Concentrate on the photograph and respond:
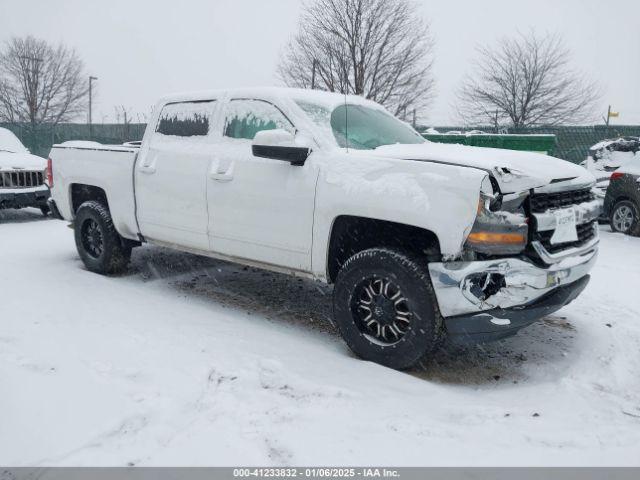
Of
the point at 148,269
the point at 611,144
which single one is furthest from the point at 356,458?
the point at 611,144

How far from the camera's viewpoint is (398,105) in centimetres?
2320

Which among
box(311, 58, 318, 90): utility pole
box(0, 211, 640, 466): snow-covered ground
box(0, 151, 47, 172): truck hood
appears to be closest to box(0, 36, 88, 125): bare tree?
box(311, 58, 318, 90): utility pole

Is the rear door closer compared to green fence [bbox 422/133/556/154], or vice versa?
the rear door

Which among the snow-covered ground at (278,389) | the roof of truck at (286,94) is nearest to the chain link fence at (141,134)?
the roof of truck at (286,94)

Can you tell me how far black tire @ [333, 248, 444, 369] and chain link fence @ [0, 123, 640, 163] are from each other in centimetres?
867

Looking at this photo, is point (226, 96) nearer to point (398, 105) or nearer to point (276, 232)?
point (276, 232)

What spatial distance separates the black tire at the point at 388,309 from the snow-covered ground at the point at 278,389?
0.47 feet

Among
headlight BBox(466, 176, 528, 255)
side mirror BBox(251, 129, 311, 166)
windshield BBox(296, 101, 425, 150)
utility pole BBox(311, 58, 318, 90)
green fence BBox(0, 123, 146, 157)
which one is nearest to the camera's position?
headlight BBox(466, 176, 528, 255)

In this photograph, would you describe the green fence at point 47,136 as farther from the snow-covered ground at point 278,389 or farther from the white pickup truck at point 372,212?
the snow-covered ground at point 278,389

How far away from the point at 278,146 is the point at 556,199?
1.82 m

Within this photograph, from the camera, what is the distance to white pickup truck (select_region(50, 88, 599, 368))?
304cm

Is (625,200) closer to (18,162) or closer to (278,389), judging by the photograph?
(278,389)

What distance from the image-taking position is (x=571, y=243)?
3.44 m

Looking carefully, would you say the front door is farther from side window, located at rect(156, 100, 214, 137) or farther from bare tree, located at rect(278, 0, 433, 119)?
bare tree, located at rect(278, 0, 433, 119)
